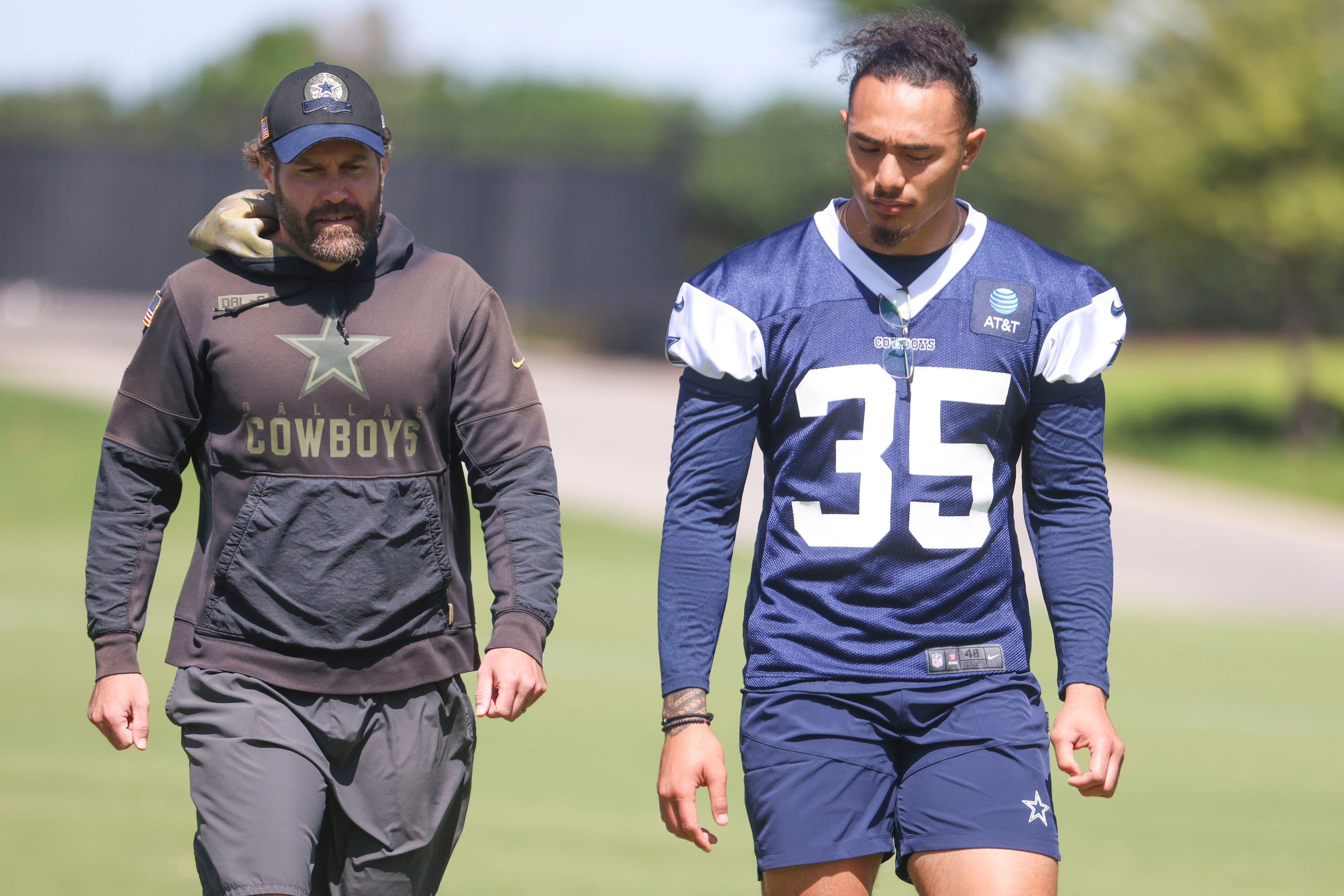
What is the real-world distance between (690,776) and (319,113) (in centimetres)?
173

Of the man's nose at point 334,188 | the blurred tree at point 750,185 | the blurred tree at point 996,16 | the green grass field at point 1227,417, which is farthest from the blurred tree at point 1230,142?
the man's nose at point 334,188

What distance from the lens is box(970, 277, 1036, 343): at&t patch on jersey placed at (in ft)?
12.1

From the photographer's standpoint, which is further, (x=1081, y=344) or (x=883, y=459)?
(x=1081, y=344)

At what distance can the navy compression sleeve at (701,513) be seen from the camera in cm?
367

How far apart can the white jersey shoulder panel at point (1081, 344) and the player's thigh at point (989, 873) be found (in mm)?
1006

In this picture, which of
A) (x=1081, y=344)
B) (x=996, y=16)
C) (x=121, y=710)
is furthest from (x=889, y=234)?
(x=996, y=16)

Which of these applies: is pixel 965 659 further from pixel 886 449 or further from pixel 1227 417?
pixel 1227 417

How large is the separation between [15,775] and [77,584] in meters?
6.48

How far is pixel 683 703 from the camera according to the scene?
143 inches

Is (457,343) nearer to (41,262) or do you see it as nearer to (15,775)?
(15,775)

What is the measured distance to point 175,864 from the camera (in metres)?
6.55

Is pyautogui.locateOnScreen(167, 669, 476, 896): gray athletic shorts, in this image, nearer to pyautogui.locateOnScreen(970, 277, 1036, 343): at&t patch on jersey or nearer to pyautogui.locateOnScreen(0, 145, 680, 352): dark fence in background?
pyautogui.locateOnScreen(970, 277, 1036, 343): at&t patch on jersey

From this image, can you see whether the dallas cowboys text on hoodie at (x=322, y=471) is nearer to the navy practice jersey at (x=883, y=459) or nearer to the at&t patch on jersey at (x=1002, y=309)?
the navy practice jersey at (x=883, y=459)

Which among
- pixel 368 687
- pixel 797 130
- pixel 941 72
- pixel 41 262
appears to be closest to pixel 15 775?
pixel 368 687
